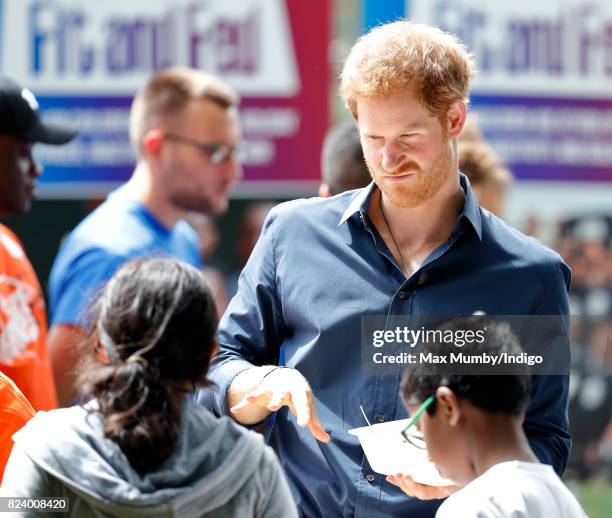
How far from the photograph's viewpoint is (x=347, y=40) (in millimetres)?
5605

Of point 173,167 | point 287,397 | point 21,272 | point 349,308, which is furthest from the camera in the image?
point 173,167

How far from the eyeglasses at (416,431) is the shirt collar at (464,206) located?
500 millimetres

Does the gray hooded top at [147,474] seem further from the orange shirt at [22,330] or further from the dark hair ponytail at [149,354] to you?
the orange shirt at [22,330]

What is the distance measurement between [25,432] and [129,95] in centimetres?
385

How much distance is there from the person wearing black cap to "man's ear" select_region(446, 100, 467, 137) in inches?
56.5

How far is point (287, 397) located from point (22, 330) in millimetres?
1388

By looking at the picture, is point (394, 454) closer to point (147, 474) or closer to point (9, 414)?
point (147, 474)

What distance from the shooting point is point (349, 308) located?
7.88 ft

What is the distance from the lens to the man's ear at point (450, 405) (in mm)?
Answer: 1932

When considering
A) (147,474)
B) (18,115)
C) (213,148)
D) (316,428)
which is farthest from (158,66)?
(147,474)

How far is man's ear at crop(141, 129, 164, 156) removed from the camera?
16.1ft

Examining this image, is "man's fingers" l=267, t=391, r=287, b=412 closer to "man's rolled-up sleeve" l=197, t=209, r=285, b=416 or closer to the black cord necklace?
"man's rolled-up sleeve" l=197, t=209, r=285, b=416

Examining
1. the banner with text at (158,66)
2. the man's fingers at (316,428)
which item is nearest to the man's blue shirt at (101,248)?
the banner with text at (158,66)

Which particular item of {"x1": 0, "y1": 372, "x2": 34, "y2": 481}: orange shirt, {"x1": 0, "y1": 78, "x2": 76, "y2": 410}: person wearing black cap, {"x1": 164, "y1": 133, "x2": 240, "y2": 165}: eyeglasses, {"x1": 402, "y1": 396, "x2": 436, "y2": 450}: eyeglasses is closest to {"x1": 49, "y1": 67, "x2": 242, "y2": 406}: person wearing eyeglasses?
{"x1": 164, "y1": 133, "x2": 240, "y2": 165}: eyeglasses
